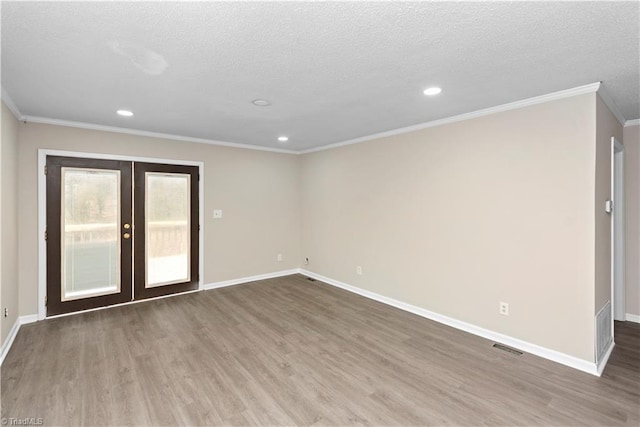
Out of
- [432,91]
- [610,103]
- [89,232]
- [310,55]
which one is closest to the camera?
[310,55]

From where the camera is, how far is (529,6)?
1553 mm

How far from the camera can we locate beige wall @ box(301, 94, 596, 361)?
2717 millimetres

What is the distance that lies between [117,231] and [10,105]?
5.97ft

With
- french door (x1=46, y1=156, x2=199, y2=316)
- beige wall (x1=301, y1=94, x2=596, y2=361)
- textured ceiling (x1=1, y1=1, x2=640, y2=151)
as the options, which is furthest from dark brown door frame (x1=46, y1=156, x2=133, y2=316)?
beige wall (x1=301, y1=94, x2=596, y2=361)

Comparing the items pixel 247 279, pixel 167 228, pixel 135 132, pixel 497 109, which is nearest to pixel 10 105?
pixel 135 132

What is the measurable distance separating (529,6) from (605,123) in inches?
83.8

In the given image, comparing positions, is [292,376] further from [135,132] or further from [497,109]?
[135,132]

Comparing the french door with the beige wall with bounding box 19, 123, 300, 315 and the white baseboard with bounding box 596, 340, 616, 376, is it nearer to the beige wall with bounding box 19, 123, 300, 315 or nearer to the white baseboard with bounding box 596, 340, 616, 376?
the beige wall with bounding box 19, 123, 300, 315

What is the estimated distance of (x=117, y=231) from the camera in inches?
167

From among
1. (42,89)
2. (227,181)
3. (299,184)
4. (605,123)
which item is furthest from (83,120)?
(605,123)

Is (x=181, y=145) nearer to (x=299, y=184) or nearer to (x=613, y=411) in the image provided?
(x=299, y=184)

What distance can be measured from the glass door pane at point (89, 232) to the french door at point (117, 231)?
1 centimetres

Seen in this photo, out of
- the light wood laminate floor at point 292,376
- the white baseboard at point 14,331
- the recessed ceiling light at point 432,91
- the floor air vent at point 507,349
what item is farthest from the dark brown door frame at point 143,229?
the floor air vent at point 507,349

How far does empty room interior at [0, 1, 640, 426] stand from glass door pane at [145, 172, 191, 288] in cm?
3
